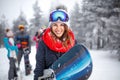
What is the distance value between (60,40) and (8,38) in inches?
125

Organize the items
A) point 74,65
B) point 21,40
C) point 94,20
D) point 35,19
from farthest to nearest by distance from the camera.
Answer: point 35,19, point 94,20, point 21,40, point 74,65

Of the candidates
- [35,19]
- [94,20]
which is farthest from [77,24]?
[35,19]

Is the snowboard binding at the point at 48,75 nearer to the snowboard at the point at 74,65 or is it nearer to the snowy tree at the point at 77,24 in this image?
the snowboard at the point at 74,65

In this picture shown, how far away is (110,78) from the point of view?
544 cm

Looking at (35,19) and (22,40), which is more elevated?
(22,40)

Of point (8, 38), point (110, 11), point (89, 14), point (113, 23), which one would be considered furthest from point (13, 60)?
point (89, 14)

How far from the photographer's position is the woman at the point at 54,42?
5.93ft

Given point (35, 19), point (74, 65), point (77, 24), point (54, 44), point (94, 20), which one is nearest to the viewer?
point (74, 65)

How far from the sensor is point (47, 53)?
183cm

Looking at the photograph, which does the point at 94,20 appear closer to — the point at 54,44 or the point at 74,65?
the point at 54,44

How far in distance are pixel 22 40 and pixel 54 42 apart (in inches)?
156

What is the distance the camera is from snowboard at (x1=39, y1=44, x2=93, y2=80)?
1590mm

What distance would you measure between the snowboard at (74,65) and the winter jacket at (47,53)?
0.41 ft

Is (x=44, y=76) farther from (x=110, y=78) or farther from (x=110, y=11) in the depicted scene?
(x=110, y=11)
